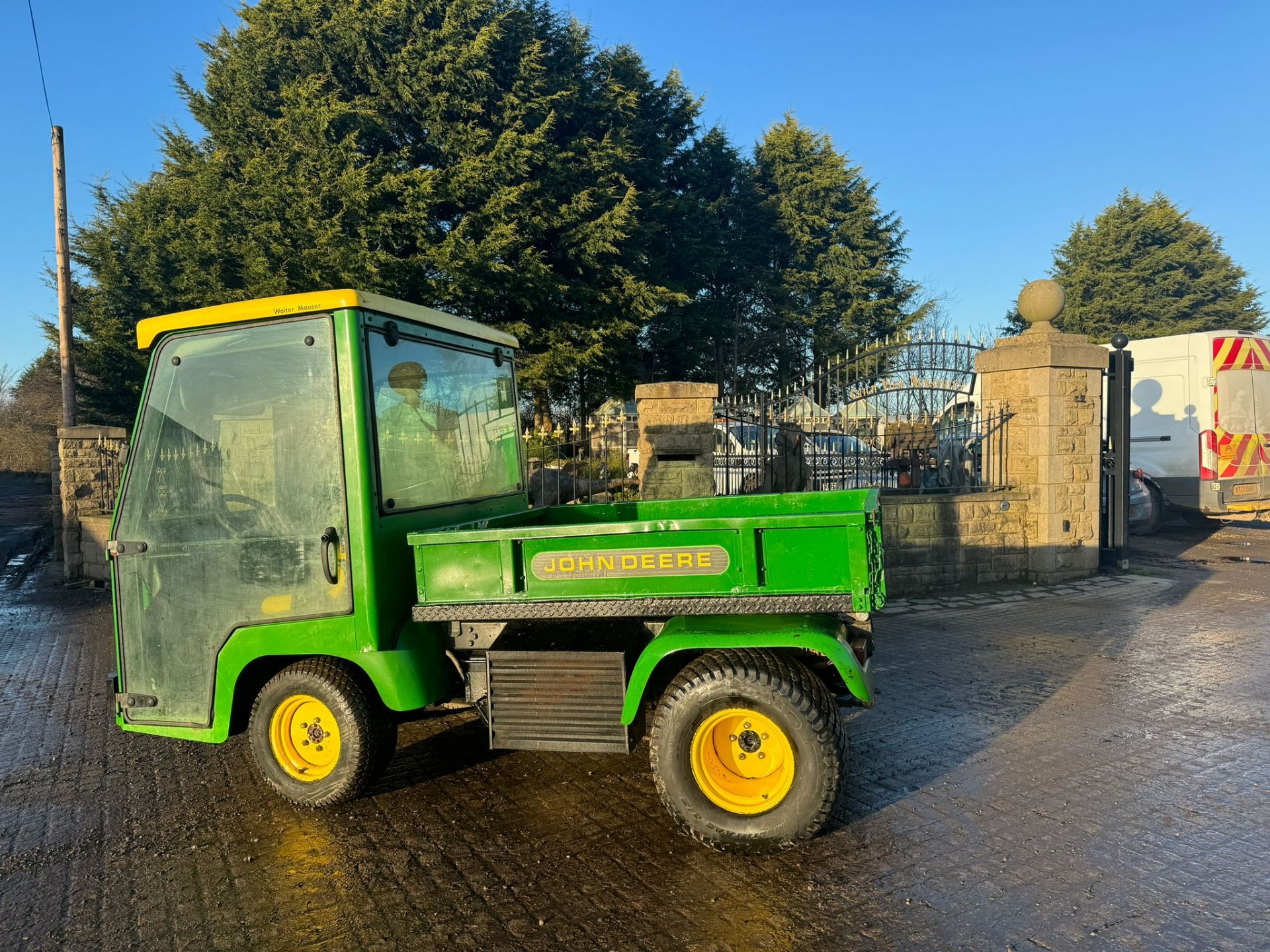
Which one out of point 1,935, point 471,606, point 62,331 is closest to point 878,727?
point 471,606

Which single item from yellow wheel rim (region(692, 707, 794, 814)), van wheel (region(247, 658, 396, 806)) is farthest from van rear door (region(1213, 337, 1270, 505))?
van wheel (region(247, 658, 396, 806))

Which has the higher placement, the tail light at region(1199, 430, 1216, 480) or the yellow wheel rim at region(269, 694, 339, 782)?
the tail light at region(1199, 430, 1216, 480)

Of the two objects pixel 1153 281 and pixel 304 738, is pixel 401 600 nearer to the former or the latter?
pixel 304 738

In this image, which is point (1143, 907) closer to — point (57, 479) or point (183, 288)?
point (57, 479)

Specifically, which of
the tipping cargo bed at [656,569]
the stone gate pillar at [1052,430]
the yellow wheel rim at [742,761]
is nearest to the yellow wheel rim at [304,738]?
the tipping cargo bed at [656,569]

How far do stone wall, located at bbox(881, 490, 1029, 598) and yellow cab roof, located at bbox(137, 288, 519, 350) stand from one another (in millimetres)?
6629

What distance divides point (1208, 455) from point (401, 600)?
42.6ft

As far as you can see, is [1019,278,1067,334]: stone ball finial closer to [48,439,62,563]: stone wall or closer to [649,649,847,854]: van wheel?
[649,649,847,854]: van wheel

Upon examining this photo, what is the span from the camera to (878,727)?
4.95 meters

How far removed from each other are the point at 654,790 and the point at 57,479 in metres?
12.3

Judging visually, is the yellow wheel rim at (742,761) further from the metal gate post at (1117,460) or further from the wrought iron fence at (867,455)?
the metal gate post at (1117,460)

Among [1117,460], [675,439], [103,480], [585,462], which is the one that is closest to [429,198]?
[103,480]

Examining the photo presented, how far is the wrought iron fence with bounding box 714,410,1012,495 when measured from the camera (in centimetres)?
959

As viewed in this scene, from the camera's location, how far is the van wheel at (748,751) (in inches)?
131
